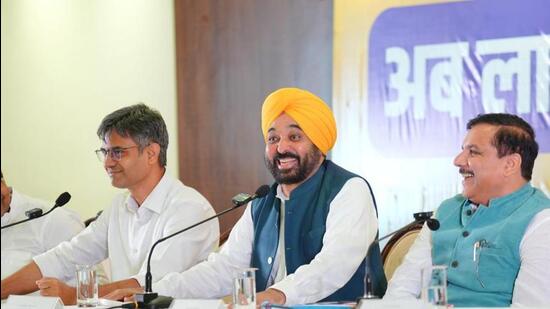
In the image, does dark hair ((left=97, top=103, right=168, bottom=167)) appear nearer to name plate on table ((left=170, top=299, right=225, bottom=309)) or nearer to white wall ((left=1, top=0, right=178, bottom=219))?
name plate on table ((left=170, top=299, right=225, bottom=309))

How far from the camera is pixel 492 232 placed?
2369 millimetres

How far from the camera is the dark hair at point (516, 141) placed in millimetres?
2451

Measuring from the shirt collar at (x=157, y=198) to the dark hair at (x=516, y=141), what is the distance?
1.26 meters

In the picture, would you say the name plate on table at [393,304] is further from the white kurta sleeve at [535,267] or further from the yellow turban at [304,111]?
the yellow turban at [304,111]

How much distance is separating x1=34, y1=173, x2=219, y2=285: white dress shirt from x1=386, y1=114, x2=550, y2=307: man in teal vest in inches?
29.9

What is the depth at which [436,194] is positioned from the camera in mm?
3748

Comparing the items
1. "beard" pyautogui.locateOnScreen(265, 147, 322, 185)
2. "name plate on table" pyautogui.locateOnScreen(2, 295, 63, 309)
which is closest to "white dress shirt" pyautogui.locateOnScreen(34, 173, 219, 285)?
"beard" pyautogui.locateOnScreen(265, 147, 322, 185)

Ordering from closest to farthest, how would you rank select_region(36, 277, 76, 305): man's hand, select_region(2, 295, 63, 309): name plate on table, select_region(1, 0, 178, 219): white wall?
select_region(2, 295, 63, 309): name plate on table < select_region(36, 277, 76, 305): man's hand < select_region(1, 0, 178, 219): white wall

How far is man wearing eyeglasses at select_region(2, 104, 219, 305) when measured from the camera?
288cm

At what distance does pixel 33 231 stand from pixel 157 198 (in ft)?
2.23

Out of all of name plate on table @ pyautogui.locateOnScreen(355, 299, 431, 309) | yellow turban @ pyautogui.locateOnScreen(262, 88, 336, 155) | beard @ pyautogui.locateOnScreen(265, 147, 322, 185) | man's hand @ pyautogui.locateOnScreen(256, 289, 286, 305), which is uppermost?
yellow turban @ pyautogui.locateOnScreen(262, 88, 336, 155)

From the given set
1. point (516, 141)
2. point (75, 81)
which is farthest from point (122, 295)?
point (75, 81)

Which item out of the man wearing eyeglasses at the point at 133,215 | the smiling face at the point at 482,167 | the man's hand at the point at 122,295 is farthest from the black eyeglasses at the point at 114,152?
the smiling face at the point at 482,167

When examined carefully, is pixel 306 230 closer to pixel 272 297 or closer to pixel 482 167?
pixel 272 297
